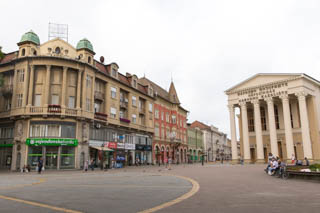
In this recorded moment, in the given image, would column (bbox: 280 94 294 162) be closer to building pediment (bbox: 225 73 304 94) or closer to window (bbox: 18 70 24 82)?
building pediment (bbox: 225 73 304 94)

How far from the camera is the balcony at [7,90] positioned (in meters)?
34.4

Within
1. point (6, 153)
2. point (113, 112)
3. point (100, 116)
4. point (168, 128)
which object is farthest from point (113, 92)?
point (168, 128)

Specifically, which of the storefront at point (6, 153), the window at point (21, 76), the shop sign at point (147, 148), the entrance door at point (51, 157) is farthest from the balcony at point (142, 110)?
the storefront at point (6, 153)

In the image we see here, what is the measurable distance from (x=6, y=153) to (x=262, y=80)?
43.0 meters

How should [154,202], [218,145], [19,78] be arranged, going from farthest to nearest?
1. [218,145]
2. [19,78]
3. [154,202]

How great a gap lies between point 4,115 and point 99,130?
40.3 feet

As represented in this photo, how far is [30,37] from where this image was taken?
33.3 metres

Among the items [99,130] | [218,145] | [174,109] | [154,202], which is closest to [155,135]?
[174,109]

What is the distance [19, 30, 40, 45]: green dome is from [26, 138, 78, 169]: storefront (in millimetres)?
12592

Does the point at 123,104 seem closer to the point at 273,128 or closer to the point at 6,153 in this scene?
the point at 6,153

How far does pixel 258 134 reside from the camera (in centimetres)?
4697

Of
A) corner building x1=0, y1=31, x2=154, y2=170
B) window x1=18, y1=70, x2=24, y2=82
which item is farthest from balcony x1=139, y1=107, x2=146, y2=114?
window x1=18, y1=70, x2=24, y2=82

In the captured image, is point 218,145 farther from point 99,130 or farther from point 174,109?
point 99,130

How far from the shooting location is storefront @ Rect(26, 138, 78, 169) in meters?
31.2
